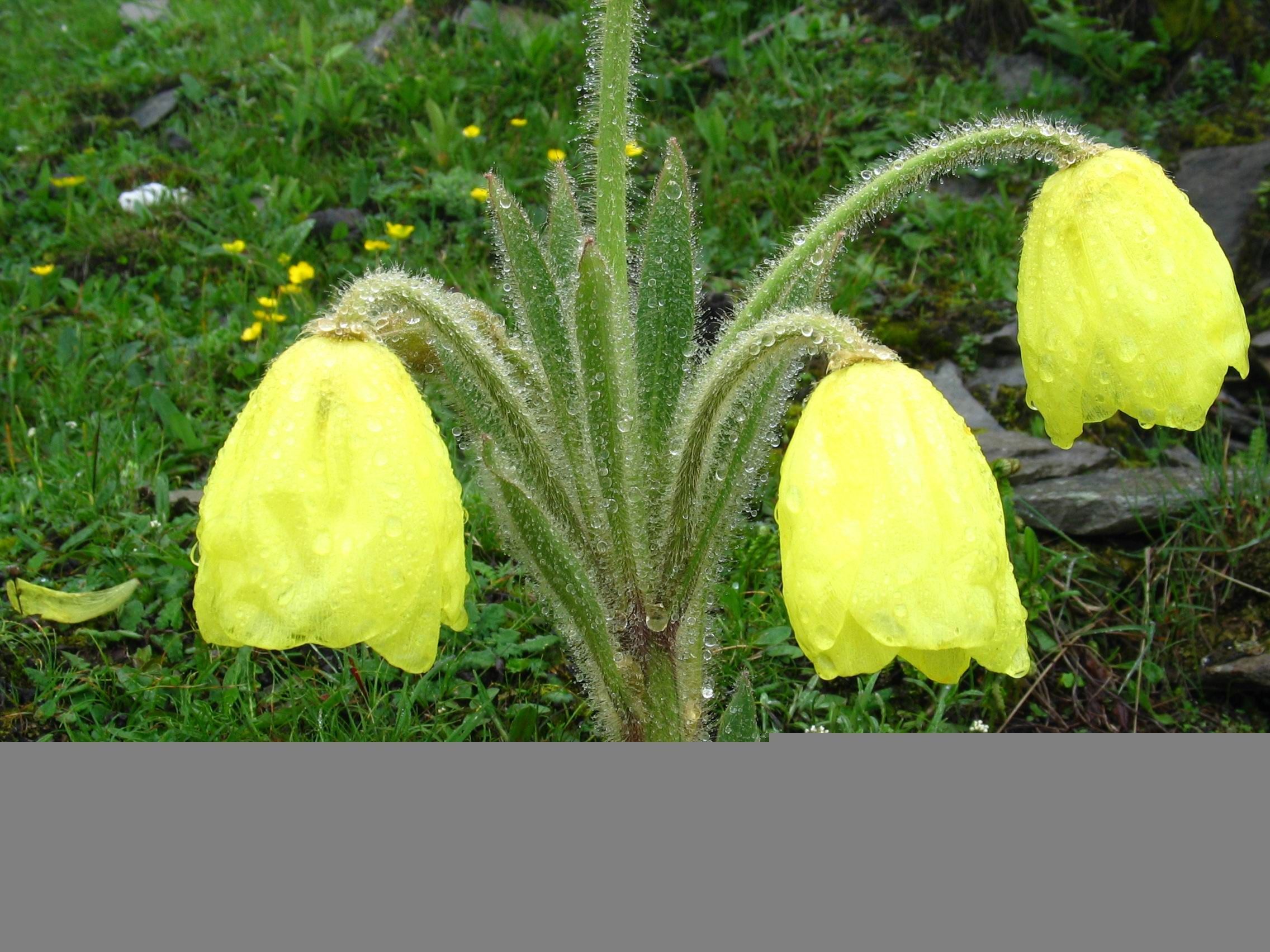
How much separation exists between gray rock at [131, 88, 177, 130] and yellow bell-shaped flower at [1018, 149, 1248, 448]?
11.0 ft

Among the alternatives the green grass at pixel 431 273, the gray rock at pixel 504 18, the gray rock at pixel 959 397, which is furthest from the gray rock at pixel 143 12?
the gray rock at pixel 959 397

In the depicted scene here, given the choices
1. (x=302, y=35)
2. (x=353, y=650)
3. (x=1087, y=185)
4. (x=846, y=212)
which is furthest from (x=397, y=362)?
(x=302, y=35)

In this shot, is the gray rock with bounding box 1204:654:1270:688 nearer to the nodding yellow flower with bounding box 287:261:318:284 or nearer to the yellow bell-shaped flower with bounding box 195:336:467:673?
the yellow bell-shaped flower with bounding box 195:336:467:673

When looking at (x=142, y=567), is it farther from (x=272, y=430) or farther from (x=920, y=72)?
(x=920, y=72)

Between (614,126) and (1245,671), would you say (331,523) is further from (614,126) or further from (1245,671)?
(1245,671)

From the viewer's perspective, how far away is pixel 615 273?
1.34 m

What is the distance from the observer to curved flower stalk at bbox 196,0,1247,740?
3.00 ft

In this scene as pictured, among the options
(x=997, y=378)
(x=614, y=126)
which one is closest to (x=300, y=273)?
(x=614, y=126)

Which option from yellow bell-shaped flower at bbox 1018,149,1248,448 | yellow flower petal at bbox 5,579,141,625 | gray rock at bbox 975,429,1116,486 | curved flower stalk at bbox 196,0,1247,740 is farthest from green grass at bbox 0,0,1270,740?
yellow bell-shaped flower at bbox 1018,149,1248,448

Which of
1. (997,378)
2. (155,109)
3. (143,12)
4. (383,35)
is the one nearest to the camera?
(997,378)

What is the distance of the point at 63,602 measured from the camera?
1752 millimetres

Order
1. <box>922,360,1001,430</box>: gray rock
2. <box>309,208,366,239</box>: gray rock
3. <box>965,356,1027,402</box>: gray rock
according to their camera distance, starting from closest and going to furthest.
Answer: <box>922,360,1001,430</box>: gray rock → <box>965,356,1027,402</box>: gray rock → <box>309,208,366,239</box>: gray rock

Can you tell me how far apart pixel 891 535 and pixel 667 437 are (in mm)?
478

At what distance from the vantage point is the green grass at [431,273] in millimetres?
1717
